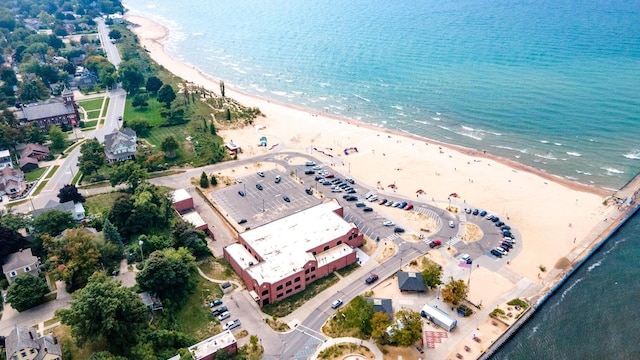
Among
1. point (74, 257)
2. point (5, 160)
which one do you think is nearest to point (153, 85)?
point (5, 160)

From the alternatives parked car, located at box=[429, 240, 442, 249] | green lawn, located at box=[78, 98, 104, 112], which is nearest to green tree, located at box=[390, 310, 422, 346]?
parked car, located at box=[429, 240, 442, 249]

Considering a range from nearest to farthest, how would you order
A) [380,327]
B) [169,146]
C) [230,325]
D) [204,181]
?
[380,327] < [230,325] < [204,181] < [169,146]

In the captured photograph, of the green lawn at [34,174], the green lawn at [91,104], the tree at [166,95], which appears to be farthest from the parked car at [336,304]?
the green lawn at [91,104]

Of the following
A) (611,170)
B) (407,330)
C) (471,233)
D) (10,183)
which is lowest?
(10,183)

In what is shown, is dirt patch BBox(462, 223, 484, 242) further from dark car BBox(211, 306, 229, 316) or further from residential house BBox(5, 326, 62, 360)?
residential house BBox(5, 326, 62, 360)

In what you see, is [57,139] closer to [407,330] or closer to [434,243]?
[434,243]

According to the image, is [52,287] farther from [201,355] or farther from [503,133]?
[503,133]

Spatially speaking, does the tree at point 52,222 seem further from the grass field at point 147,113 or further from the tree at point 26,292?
the grass field at point 147,113
